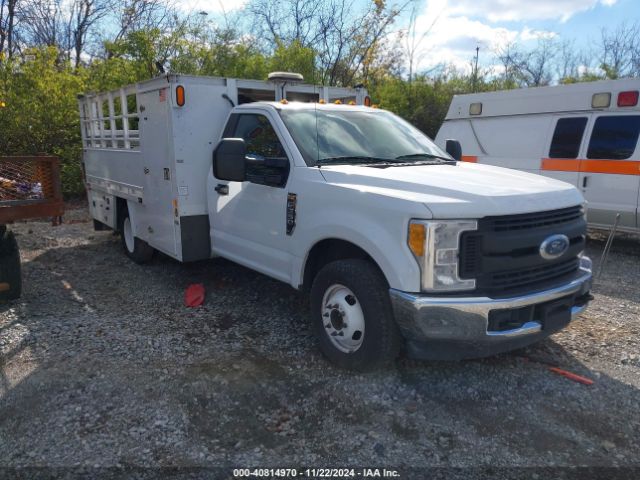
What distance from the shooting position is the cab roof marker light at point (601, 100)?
7.58 metres

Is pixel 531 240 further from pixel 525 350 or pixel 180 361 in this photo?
pixel 180 361

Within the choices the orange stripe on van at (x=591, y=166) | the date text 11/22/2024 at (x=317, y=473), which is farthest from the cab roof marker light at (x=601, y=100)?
the date text 11/22/2024 at (x=317, y=473)

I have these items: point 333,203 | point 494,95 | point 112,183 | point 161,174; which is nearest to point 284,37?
point 494,95

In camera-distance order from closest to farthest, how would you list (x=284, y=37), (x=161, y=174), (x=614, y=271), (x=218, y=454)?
1. (x=218, y=454)
2. (x=161, y=174)
3. (x=614, y=271)
4. (x=284, y=37)

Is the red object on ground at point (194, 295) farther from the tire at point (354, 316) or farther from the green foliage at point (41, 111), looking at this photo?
the green foliage at point (41, 111)

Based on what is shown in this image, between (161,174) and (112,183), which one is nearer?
(161,174)

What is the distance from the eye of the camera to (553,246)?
348cm

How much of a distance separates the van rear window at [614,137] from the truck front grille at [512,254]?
15.5ft

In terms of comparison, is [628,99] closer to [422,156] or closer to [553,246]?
[422,156]

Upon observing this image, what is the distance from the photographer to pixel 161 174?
5.69 meters

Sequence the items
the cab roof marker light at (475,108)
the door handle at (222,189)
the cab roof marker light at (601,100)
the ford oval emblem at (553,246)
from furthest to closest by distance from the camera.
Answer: the cab roof marker light at (475,108)
the cab roof marker light at (601,100)
the door handle at (222,189)
the ford oval emblem at (553,246)

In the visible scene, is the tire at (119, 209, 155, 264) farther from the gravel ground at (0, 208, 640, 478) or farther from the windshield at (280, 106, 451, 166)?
the windshield at (280, 106, 451, 166)

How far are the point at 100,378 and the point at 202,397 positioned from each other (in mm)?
837

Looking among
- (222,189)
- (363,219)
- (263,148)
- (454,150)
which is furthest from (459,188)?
(222,189)
